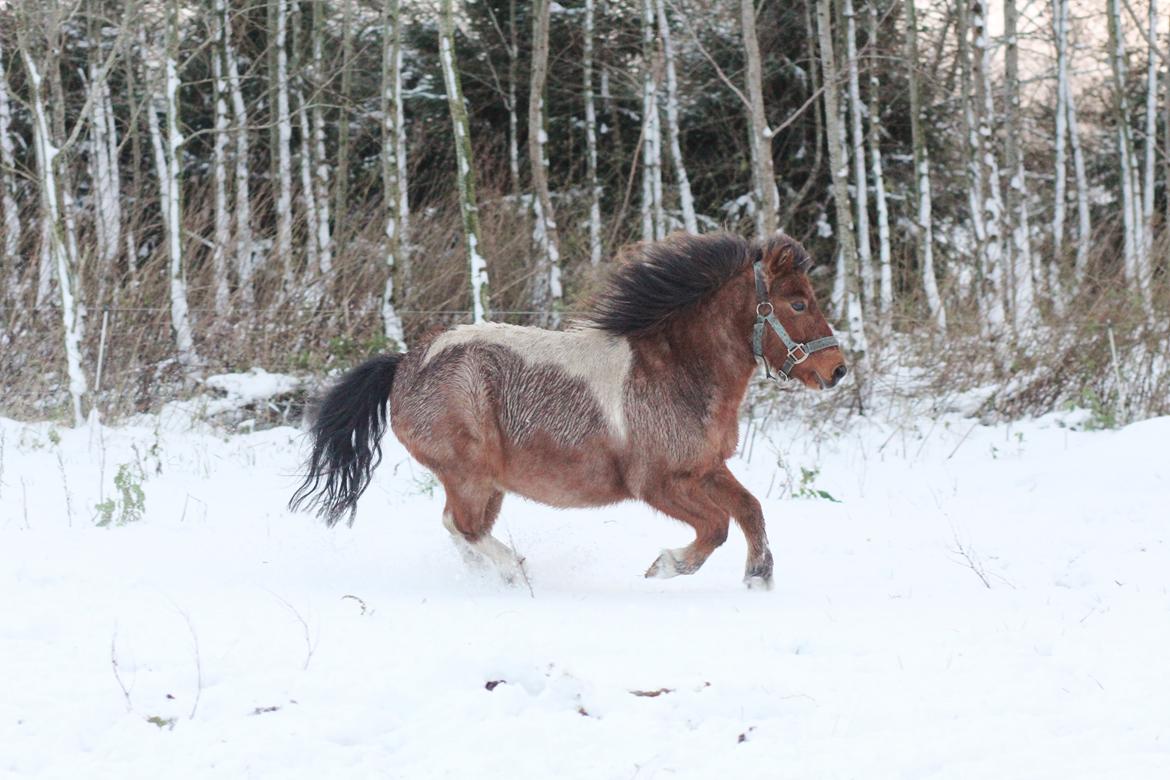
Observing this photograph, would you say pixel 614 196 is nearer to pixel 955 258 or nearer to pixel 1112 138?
pixel 955 258

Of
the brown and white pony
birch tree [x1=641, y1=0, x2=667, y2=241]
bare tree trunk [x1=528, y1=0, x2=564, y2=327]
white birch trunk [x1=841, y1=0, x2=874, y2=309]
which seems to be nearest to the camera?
the brown and white pony

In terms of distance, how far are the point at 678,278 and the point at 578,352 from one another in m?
0.62

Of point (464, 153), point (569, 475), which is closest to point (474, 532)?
point (569, 475)

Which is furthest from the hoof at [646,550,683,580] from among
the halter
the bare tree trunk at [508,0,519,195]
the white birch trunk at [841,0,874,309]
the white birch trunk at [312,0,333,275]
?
the bare tree trunk at [508,0,519,195]

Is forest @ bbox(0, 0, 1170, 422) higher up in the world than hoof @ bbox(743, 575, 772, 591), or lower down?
higher up

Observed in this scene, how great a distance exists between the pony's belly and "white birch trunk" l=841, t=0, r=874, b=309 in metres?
10.2

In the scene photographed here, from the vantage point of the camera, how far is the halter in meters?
5.75

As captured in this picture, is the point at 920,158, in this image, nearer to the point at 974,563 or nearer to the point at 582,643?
the point at 974,563

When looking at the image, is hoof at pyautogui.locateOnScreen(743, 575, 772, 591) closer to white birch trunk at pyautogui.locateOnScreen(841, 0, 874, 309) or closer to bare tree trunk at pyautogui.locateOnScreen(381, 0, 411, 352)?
bare tree trunk at pyautogui.locateOnScreen(381, 0, 411, 352)

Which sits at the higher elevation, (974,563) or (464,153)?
(464,153)

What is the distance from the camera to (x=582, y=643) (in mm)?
4402

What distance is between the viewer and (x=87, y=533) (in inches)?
259

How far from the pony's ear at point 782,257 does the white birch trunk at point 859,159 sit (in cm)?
960

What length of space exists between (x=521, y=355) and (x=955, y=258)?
53.4ft
